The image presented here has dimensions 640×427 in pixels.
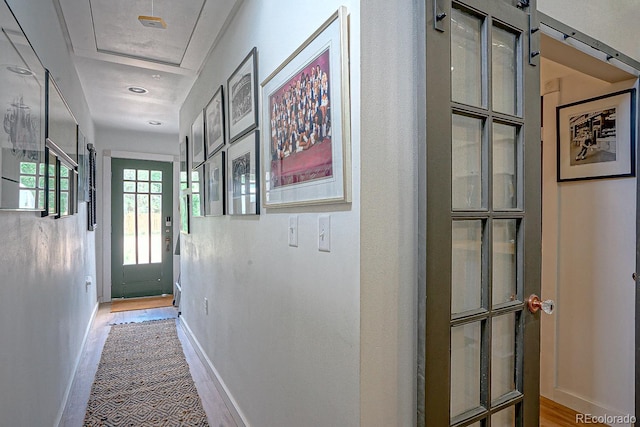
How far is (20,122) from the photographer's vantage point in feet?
4.39

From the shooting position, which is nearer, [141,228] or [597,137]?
[597,137]

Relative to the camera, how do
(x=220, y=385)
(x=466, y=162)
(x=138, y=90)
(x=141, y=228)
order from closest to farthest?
(x=466, y=162)
(x=220, y=385)
(x=138, y=90)
(x=141, y=228)

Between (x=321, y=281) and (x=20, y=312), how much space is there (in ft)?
3.85

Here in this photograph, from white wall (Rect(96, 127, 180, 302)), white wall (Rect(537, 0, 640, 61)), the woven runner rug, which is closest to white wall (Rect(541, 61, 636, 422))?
white wall (Rect(537, 0, 640, 61))

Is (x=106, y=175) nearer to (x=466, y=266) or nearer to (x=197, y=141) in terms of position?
(x=197, y=141)

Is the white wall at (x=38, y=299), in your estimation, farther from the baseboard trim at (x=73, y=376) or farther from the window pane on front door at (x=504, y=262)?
the window pane on front door at (x=504, y=262)

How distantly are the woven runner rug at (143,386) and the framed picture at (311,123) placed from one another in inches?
63.2

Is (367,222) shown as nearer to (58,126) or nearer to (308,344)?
(308,344)

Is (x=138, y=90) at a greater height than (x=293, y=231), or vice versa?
(x=138, y=90)

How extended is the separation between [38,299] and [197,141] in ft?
6.07

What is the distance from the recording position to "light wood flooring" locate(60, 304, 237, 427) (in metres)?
2.23

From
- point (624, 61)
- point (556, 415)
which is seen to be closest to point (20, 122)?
point (624, 61)

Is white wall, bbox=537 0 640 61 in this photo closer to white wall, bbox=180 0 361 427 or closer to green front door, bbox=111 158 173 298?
white wall, bbox=180 0 361 427

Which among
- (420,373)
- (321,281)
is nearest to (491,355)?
(420,373)
